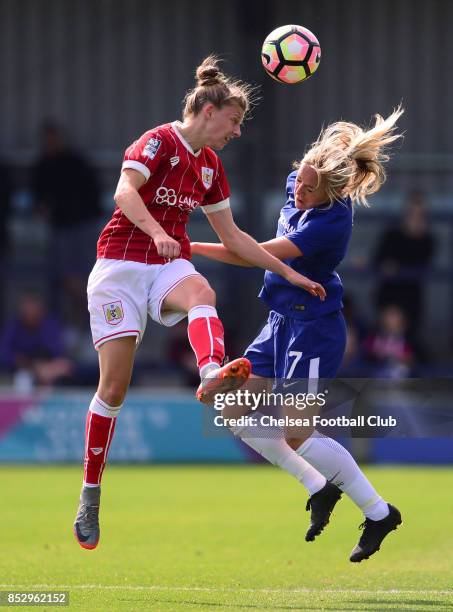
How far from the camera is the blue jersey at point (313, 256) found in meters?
6.82

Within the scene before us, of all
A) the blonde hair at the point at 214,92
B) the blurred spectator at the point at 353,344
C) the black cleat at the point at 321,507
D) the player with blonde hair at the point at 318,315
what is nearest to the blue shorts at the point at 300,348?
the player with blonde hair at the point at 318,315

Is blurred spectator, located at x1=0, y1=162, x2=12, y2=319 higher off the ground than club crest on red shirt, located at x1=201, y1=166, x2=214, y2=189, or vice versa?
club crest on red shirt, located at x1=201, y1=166, x2=214, y2=189

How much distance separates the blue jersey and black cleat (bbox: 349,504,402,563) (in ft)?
3.71

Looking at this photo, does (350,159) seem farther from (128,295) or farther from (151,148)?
(128,295)

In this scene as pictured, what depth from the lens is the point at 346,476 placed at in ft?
22.1

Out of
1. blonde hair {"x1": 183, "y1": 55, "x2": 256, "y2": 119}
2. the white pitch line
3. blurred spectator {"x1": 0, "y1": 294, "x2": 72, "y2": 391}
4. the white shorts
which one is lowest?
blurred spectator {"x1": 0, "y1": 294, "x2": 72, "y2": 391}

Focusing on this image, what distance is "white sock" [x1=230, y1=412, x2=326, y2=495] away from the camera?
22.6ft

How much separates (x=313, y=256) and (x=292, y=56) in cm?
113

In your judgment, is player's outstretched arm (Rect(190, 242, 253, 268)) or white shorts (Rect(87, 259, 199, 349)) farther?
player's outstretched arm (Rect(190, 242, 253, 268))

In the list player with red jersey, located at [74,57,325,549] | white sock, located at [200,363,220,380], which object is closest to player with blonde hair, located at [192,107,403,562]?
player with red jersey, located at [74,57,325,549]

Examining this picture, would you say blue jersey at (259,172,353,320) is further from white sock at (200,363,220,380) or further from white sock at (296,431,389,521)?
white sock at (200,363,220,380)

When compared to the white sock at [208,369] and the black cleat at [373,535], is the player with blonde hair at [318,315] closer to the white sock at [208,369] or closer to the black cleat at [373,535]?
the black cleat at [373,535]

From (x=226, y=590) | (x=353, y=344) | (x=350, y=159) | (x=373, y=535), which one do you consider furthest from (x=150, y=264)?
(x=353, y=344)

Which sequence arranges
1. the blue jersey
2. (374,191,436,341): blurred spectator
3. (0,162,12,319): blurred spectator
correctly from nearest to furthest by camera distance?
1. the blue jersey
2. (374,191,436,341): blurred spectator
3. (0,162,12,319): blurred spectator
